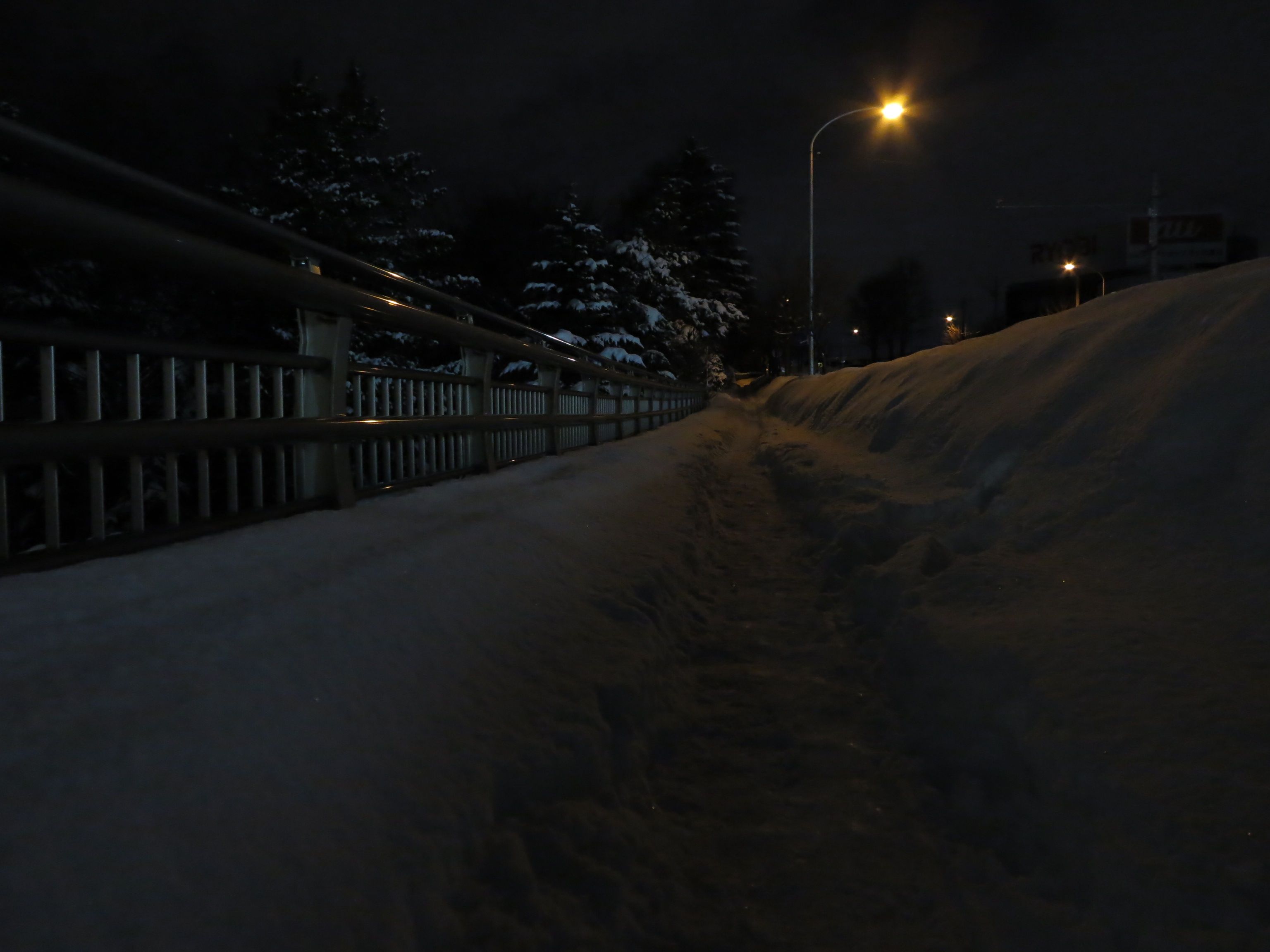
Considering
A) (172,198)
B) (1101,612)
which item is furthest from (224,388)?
(1101,612)

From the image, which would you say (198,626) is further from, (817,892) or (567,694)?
(817,892)

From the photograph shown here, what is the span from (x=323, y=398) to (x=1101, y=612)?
325 cm

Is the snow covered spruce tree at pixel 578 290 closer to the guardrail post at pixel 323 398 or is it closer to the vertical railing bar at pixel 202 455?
the guardrail post at pixel 323 398

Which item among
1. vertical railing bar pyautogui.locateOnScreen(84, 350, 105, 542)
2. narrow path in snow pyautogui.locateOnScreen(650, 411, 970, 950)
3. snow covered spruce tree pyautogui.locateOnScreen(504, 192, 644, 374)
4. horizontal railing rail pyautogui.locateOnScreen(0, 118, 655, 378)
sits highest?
snow covered spruce tree pyautogui.locateOnScreen(504, 192, 644, 374)

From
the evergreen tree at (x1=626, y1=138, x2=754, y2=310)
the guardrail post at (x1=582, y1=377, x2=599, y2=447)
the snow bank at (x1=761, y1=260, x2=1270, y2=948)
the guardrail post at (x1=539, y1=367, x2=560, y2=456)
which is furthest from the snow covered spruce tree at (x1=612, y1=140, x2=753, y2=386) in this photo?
the snow bank at (x1=761, y1=260, x2=1270, y2=948)

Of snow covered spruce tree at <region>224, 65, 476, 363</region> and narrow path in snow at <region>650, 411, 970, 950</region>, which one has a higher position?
snow covered spruce tree at <region>224, 65, 476, 363</region>

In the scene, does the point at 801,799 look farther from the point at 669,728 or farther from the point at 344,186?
the point at 344,186

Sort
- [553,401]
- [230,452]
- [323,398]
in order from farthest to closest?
[553,401] < [323,398] < [230,452]

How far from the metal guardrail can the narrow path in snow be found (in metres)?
1.87

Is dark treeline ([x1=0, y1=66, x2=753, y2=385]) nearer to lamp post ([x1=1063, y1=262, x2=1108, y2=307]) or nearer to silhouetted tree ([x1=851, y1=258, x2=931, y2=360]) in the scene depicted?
lamp post ([x1=1063, y1=262, x2=1108, y2=307])

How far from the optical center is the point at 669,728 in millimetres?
2545

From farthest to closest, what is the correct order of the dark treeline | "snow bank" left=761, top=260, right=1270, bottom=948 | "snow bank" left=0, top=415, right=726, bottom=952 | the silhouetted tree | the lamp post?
the silhouetted tree
the lamp post
the dark treeline
"snow bank" left=761, top=260, right=1270, bottom=948
"snow bank" left=0, top=415, right=726, bottom=952

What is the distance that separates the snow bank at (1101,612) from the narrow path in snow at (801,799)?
137mm

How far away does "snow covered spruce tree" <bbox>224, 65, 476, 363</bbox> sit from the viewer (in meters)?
27.4
